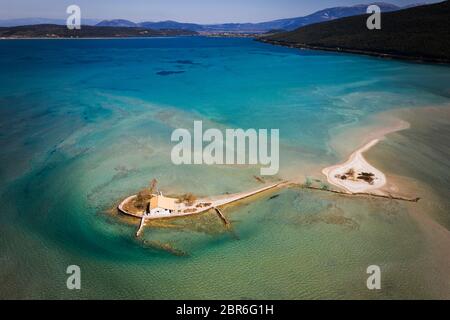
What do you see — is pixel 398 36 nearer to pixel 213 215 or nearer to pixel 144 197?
pixel 213 215

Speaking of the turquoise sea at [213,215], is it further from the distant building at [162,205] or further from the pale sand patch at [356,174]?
the distant building at [162,205]

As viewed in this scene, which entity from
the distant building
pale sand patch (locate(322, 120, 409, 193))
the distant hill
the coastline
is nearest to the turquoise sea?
pale sand patch (locate(322, 120, 409, 193))

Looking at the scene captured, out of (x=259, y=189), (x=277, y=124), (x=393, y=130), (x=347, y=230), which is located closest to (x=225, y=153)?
(x=259, y=189)

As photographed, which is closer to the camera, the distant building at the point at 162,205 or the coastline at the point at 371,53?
the distant building at the point at 162,205

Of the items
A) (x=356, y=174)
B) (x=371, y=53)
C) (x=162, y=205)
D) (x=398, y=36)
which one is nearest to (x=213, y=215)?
(x=162, y=205)

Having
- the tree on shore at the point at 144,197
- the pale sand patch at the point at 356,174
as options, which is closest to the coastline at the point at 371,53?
the pale sand patch at the point at 356,174

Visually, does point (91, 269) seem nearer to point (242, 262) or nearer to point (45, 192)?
point (242, 262)
